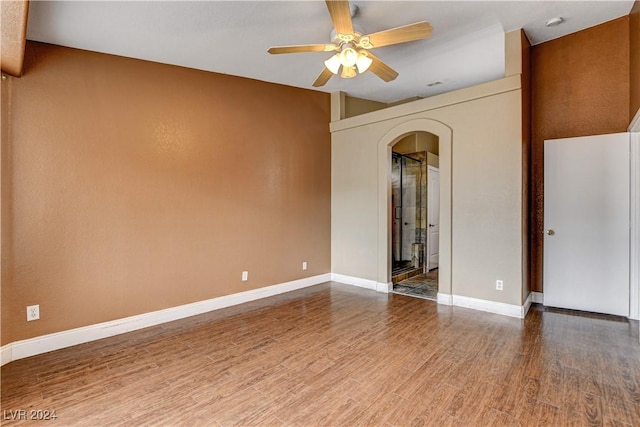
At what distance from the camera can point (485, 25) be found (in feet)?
11.2

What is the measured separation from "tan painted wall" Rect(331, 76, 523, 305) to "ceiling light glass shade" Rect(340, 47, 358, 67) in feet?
6.02

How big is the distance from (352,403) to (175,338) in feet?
6.68

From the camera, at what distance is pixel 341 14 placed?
2.43 meters

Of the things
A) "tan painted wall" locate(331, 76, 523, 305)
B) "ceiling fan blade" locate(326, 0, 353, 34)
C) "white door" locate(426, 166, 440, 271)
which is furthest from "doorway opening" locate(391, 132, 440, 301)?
"ceiling fan blade" locate(326, 0, 353, 34)

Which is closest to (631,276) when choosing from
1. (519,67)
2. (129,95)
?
(519,67)

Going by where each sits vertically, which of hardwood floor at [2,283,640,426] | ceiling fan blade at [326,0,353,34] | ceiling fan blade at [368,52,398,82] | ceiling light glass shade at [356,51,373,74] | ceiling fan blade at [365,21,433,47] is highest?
ceiling fan blade at [326,0,353,34]

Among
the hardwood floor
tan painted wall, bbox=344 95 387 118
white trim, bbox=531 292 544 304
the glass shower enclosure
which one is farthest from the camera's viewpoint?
the glass shower enclosure

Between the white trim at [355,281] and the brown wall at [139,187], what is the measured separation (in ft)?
2.60

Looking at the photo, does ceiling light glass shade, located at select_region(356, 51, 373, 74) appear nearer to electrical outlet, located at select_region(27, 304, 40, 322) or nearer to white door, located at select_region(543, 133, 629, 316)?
white door, located at select_region(543, 133, 629, 316)

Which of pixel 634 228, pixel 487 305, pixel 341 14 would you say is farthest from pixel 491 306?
pixel 341 14

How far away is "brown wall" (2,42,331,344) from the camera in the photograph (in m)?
2.98

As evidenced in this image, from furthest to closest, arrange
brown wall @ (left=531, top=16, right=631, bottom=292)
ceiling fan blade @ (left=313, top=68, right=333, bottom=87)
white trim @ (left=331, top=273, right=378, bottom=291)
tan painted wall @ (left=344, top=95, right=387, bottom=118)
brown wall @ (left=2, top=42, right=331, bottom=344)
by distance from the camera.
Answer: tan painted wall @ (left=344, top=95, right=387, bottom=118) < white trim @ (left=331, top=273, right=378, bottom=291) < brown wall @ (left=531, top=16, right=631, bottom=292) < ceiling fan blade @ (left=313, top=68, right=333, bottom=87) < brown wall @ (left=2, top=42, right=331, bottom=344)

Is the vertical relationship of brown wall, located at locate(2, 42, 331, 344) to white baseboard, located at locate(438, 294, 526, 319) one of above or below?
above

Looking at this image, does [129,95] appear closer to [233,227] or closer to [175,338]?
[233,227]
